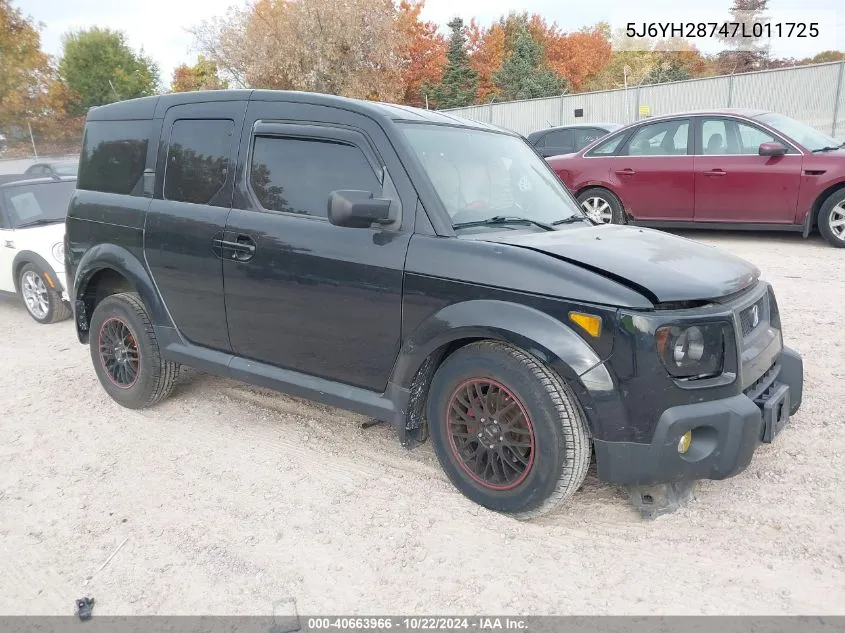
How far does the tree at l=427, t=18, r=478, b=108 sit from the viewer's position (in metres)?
47.2

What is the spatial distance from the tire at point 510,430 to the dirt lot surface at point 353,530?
0.17 meters

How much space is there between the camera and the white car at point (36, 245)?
7.22m

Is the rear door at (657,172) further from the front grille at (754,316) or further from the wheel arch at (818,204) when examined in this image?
the front grille at (754,316)

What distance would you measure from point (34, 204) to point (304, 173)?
19.3 feet

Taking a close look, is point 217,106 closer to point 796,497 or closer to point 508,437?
point 508,437

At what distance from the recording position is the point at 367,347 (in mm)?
3381

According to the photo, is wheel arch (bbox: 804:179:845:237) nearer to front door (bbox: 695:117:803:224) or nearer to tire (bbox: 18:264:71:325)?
front door (bbox: 695:117:803:224)

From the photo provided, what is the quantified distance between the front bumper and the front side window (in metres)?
6.72

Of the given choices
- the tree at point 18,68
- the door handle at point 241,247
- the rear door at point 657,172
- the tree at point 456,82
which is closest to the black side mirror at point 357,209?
the door handle at point 241,247

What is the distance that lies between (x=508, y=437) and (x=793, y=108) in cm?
2139

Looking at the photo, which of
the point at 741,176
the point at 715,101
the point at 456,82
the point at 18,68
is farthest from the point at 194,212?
the point at 456,82
